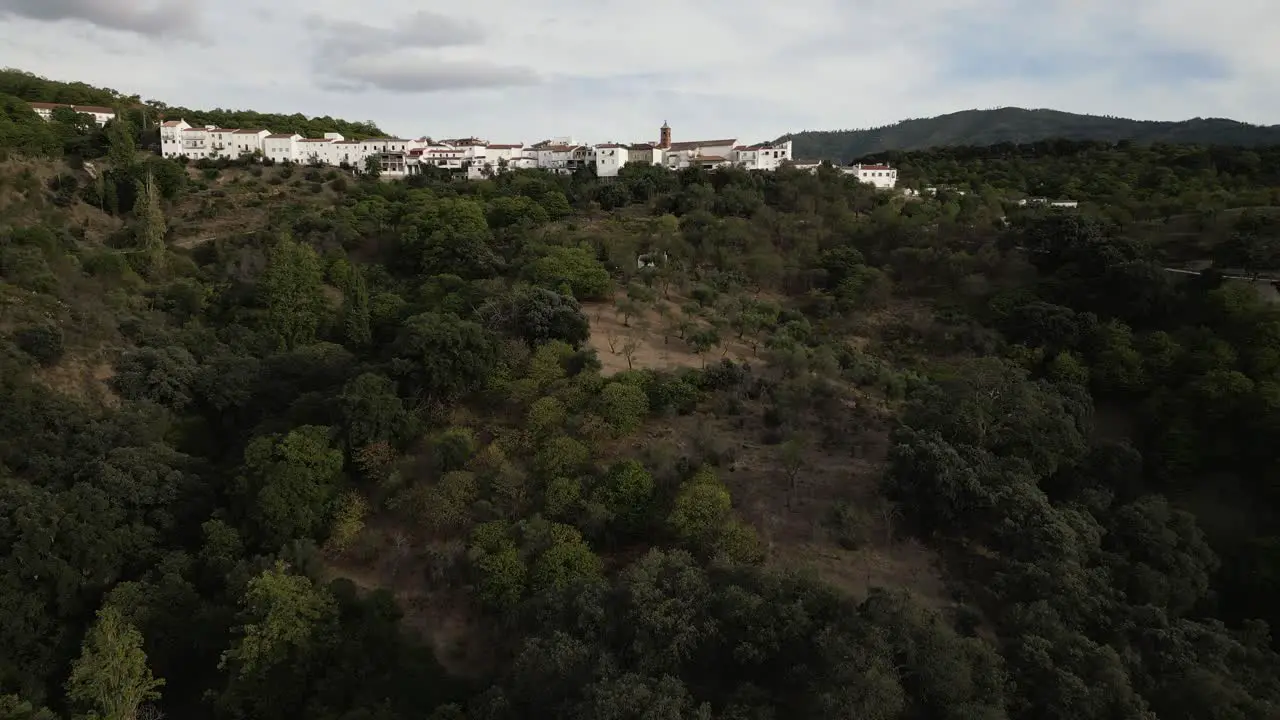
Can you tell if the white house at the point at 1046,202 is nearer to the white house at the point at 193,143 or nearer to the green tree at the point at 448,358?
the green tree at the point at 448,358

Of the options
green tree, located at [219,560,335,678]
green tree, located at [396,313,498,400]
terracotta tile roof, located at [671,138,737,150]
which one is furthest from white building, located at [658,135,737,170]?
green tree, located at [219,560,335,678]

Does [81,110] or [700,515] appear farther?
[81,110]

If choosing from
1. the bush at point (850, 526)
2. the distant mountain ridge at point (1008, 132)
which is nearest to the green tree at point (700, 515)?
the bush at point (850, 526)

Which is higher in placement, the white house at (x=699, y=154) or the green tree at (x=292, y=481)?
the white house at (x=699, y=154)

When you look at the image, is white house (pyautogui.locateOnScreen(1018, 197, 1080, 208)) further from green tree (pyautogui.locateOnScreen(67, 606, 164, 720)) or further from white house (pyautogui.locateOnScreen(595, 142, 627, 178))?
green tree (pyautogui.locateOnScreen(67, 606, 164, 720))

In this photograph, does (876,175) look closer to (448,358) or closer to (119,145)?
(448,358)

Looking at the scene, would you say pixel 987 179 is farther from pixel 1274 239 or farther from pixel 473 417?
pixel 473 417

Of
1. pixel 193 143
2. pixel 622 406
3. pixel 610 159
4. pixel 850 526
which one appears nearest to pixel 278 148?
pixel 193 143
